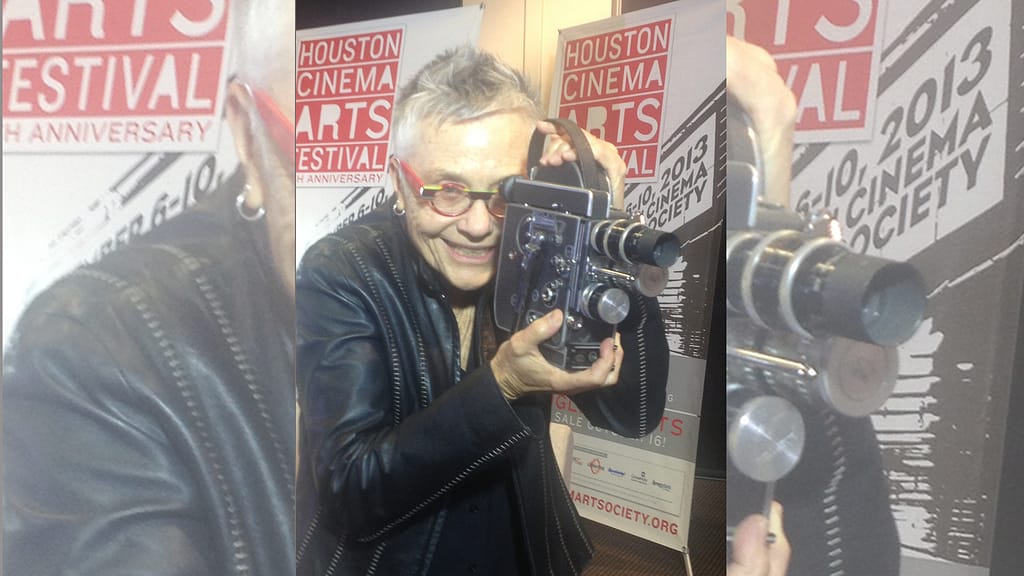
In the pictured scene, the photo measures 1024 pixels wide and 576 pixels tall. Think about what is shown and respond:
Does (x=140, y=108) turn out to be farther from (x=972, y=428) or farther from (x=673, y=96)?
(x=972, y=428)

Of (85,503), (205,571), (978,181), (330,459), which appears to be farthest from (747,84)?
(85,503)

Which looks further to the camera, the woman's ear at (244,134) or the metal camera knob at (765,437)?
the woman's ear at (244,134)

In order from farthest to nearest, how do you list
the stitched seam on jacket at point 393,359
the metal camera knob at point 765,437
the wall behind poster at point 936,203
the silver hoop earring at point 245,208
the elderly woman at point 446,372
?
1. the silver hoop earring at point 245,208
2. the stitched seam on jacket at point 393,359
3. the elderly woman at point 446,372
4. the metal camera knob at point 765,437
5. the wall behind poster at point 936,203

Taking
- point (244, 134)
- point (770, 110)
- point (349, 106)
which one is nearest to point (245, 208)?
point (244, 134)

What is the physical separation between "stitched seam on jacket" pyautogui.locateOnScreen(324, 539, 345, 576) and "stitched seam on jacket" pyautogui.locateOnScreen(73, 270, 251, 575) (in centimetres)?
21

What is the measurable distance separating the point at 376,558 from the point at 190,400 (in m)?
0.53

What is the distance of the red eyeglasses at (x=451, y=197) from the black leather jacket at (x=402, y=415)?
0.09m

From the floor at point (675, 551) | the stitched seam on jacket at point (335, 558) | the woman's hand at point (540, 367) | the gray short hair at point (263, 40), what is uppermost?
the gray short hair at point (263, 40)

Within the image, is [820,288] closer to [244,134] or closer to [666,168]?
[666,168]

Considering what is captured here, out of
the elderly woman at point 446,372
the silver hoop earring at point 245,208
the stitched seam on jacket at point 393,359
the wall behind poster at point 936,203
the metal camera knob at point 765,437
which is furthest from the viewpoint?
the silver hoop earring at point 245,208

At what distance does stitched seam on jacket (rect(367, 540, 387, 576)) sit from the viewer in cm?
168

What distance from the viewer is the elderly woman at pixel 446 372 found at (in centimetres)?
155

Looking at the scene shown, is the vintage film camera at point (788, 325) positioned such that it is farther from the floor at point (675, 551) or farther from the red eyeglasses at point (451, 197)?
the red eyeglasses at point (451, 197)

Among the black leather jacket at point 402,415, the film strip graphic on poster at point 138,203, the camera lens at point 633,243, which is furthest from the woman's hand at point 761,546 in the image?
the film strip graphic on poster at point 138,203
